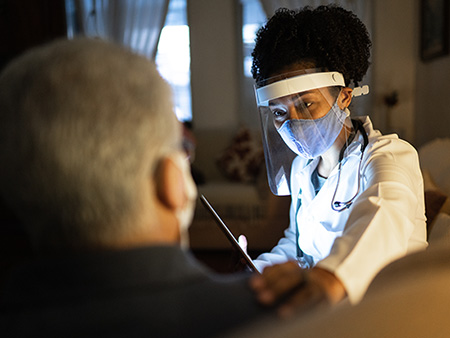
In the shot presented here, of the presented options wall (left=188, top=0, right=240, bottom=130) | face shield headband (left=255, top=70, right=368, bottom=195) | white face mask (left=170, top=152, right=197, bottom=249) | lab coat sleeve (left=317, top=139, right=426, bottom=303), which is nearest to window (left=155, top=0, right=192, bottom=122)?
wall (left=188, top=0, right=240, bottom=130)

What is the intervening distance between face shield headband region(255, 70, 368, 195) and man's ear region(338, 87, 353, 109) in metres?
0.02

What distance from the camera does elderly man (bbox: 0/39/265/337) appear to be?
0.50m

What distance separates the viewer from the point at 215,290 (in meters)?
0.53

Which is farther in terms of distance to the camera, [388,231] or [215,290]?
[388,231]

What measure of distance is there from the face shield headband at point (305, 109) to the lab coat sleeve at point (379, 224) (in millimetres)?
169

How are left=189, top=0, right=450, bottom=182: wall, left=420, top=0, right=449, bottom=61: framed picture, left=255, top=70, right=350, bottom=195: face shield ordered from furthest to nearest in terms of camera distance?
left=189, top=0, right=450, bottom=182: wall
left=420, top=0, right=449, bottom=61: framed picture
left=255, top=70, right=350, bottom=195: face shield

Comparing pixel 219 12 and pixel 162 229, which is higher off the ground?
pixel 219 12

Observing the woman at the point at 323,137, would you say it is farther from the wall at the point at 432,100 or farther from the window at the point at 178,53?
the window at the point at 178,53

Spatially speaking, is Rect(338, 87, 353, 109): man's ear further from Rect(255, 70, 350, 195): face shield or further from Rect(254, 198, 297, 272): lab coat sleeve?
Rect(254, 198, 297, 272): lab coat sleeve

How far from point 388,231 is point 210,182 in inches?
144

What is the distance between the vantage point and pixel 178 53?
545 cm

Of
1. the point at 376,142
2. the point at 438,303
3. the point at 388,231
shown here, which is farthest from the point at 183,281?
the point at 376,142

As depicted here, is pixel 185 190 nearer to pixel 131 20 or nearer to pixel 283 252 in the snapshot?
pixel 283 252

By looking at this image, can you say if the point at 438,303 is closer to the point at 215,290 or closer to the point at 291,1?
the point at 215,290
